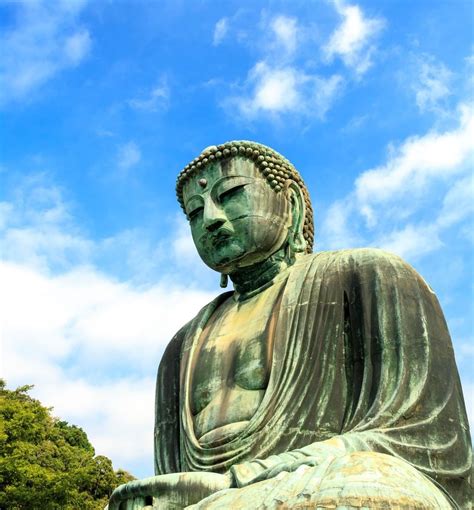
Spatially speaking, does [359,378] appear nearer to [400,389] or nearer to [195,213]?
[400,389]

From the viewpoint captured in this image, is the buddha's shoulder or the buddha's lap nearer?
the buddha's lap

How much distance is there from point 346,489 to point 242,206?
329cm

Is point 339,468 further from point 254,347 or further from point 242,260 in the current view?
point 242,260

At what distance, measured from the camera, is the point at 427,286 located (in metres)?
6.74

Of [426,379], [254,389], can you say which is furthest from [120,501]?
A: [426,379]

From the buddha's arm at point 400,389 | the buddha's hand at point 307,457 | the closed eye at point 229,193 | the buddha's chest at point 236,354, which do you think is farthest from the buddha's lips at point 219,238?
the buddha's hand at point 307,457

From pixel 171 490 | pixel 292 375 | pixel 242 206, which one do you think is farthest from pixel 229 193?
pixel 171 490

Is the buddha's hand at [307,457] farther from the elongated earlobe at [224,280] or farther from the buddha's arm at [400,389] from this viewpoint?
the elongated earlobe at [224,280]

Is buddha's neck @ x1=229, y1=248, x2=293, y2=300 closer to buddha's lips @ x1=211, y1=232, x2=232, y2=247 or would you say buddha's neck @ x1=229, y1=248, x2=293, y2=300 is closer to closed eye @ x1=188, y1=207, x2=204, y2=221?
buddha's lips @ x1=211, y1=232, x2=232, y2=247

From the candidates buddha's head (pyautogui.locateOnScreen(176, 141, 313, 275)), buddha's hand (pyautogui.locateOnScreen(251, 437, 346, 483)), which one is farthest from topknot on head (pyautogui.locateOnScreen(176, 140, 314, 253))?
buddha's hand (pyautogui.locateOnScreen(251, 437, 346, 483))

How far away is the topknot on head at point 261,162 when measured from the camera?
293 inches

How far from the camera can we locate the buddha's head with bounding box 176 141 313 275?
7.23 m

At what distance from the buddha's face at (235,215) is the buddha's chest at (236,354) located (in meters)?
0.43

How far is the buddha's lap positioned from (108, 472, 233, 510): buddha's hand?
0.53 metres
